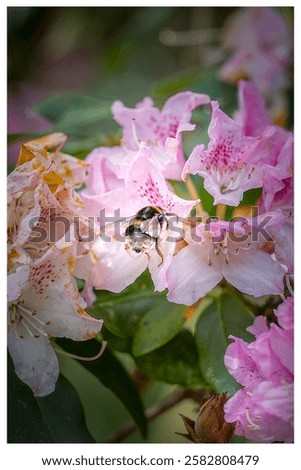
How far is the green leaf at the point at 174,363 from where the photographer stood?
0.83 meters

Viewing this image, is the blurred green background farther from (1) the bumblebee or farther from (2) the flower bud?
(2) the flower bud

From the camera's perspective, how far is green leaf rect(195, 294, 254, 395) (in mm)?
774

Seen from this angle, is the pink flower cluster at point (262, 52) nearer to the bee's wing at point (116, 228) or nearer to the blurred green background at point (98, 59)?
the blurred green background at point (98, 59)

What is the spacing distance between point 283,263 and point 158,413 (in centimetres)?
34

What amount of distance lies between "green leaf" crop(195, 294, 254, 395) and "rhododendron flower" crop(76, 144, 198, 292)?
4.4 inches

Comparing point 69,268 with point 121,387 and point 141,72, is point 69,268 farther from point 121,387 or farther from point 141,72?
point 141,72

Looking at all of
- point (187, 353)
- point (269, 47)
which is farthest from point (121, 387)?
point (269, 47)

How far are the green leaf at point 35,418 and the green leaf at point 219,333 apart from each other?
169mm

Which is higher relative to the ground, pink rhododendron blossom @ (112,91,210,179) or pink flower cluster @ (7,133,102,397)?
pink rhododendron blossom @ (112,91,210,179)

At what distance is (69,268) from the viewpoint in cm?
73

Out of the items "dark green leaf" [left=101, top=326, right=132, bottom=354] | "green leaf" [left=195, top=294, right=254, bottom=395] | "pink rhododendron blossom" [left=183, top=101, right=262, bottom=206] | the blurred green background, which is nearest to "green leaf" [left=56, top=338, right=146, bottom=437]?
"dark green leaf" [left=101, top=326, right=132, bottom=354]

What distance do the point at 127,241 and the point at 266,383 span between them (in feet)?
0.70

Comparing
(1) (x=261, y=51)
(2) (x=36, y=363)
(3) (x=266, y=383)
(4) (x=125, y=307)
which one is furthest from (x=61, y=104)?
(3) (x=266, y=383)

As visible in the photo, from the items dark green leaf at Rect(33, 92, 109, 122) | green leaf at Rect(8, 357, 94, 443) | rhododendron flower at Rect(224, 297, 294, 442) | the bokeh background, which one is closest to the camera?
rhododendron flower at Rect(224, 297, 294, 442)
